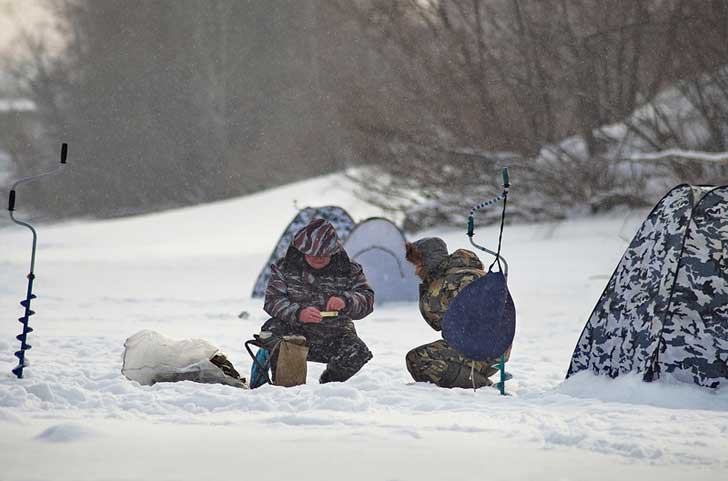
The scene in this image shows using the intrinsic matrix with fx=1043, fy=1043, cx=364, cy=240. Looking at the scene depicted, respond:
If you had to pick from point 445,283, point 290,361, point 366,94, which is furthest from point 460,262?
point 366,94

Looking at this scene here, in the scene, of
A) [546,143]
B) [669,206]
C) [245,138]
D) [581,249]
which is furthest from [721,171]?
[245,138]

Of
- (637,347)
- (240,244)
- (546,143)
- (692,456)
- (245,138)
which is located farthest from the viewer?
(245,138)

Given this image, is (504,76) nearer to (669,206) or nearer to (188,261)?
(188,261)

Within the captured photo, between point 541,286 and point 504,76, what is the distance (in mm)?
5700

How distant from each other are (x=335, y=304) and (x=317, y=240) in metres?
0.37

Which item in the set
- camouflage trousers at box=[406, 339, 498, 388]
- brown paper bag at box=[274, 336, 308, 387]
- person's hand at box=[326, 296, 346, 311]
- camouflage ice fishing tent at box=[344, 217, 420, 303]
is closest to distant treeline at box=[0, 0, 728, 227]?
camouflage ice fishing tent at box=[344, 217, 420, 303]

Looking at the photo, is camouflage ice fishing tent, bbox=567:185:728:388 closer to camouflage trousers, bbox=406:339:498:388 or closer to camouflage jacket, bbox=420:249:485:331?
camouflage trousers, bbox=406:339:498:388

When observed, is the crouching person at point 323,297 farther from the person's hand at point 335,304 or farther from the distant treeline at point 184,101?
the distant treeline at point 184,101

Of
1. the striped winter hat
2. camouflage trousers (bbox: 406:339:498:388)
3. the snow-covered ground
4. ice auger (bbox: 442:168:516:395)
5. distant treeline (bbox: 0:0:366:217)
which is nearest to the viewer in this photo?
the snow-covered ground

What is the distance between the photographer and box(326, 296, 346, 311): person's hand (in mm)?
5730

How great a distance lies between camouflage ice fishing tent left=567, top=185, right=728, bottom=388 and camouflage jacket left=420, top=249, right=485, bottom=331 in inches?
30.9

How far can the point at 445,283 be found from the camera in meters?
5.72

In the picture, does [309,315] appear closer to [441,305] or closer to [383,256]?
[441,305]

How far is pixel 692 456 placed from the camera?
3793 mm
